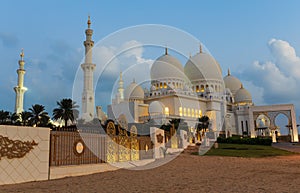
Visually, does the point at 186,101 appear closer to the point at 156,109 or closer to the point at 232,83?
the point at 156,109

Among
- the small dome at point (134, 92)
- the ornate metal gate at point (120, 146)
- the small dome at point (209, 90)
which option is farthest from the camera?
the small dome at point (209, 90)

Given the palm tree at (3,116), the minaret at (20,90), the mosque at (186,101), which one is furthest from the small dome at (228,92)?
the palm tree at (3,116)

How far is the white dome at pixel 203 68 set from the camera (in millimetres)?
61372

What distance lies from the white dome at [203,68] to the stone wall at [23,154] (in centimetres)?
5315

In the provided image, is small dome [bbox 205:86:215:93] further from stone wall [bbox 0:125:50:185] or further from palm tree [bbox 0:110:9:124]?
stone wall [bbox 0:125:50:185]

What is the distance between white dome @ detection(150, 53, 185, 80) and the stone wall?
1940 inches

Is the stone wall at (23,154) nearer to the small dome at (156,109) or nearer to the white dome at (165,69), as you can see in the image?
the small dome at (156,109)

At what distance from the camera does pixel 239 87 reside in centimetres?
7494

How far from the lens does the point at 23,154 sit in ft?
31.0

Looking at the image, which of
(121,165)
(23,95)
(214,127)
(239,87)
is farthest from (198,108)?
(121,165)

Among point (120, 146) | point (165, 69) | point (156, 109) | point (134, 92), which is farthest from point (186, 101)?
point (120, 146)

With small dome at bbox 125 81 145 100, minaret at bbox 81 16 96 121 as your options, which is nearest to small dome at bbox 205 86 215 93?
small dome at bbox 125 81 145 100

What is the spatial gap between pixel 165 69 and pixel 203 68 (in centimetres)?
907

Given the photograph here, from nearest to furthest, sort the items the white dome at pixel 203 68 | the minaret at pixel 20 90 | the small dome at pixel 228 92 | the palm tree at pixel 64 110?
the palm tree at pixel 64 110 → the minaret at pixel 20 90 → the white dome at pixel 203 68 → the small dome at pixel 228 92
